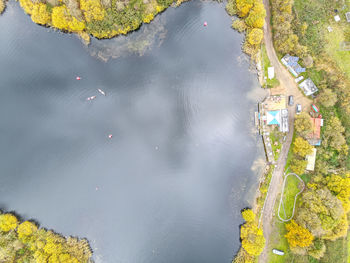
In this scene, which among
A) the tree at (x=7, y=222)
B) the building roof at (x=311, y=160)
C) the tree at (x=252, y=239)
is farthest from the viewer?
the building roof at (x=311, y=160)

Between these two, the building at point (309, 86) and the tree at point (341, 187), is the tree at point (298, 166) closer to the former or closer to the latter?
the tree at point (341, 187)

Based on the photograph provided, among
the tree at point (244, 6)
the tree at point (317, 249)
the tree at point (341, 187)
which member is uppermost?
the tree at point (244, 6)

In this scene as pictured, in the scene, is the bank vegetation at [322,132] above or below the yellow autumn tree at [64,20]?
below

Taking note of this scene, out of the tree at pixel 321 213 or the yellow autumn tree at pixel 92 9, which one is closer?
the tree at pixel 321 213

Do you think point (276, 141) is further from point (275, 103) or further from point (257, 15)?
point (257, 15)

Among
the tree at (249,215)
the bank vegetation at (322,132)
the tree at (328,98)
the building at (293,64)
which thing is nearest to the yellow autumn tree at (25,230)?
the tree at (249,215)

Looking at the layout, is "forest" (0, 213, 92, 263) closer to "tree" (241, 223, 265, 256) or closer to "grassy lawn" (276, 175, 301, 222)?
"tree" (241, 223, 265, 256)

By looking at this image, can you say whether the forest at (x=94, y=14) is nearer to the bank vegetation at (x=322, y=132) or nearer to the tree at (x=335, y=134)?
the bank vegetation at (x=322, y=132)

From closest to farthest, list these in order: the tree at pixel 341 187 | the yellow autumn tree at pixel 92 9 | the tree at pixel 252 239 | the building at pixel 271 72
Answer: the tree at pixel 341 187, the yellow autumn tree at pixel 92 9, the tree at pixel 252 239, the building at pixel 271 72
